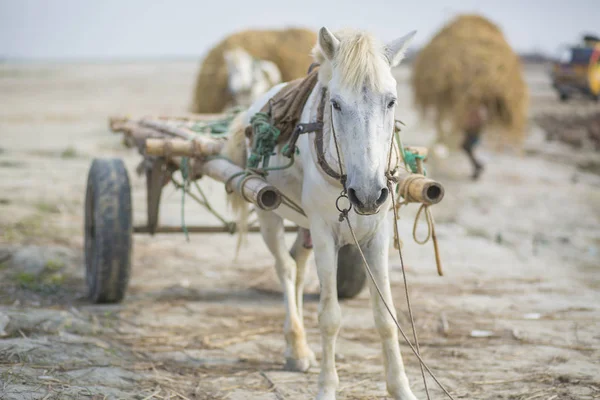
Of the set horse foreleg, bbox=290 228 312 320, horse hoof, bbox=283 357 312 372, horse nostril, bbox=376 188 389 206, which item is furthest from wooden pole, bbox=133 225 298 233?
horse nostril, bbox=376 188 389 206

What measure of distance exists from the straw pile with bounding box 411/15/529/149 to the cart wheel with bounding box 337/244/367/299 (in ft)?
20.4

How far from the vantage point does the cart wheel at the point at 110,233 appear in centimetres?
528

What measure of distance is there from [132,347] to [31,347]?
67cm

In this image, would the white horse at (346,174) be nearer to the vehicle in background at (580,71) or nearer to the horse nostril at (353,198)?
the horse nostril at (353,198)

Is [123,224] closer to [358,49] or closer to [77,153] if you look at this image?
[358,49]

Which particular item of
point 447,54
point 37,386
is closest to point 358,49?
point 37,386

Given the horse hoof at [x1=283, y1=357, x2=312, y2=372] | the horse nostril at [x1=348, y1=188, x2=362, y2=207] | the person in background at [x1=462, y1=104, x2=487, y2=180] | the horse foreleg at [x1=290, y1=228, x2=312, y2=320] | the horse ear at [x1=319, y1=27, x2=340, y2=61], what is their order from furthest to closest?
the person in background at [x1=462, y1=104, x2=487, y2=180] < the horse foreleg at [x1=290, y1=228, x2=312, y2=320] < the horse hoof at [x1=283, y1=357, x2=312, y2=372] < the horse ear at [x1=319, y1=27, x2=340, y2=61] < the horse nostril at [x1=348, y1=188, x2=362, y2=207]

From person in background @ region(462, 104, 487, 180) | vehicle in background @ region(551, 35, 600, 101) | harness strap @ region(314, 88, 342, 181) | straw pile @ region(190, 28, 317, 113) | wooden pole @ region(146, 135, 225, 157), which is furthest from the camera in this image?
vehicle in background @ region(551, 35, 600, 101)

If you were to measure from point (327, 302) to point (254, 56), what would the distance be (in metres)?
9.09

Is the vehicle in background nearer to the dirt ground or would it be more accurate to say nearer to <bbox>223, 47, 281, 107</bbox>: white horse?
the dirt ground

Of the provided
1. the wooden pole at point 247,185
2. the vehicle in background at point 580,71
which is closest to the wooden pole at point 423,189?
the wooden pole at point 247,185

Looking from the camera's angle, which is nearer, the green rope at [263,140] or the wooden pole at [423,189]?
the wooden pole at [423,189]

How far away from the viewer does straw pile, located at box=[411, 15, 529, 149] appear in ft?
37.0

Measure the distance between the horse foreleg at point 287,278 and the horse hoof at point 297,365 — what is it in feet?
0.13
